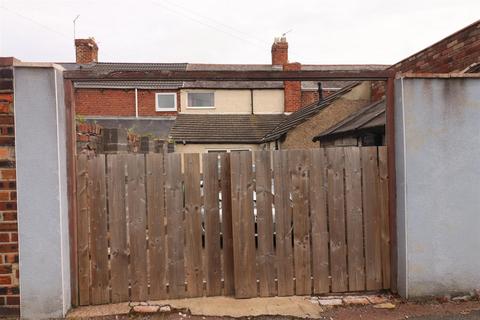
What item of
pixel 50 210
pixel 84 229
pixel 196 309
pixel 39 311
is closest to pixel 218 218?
pixel 196 309

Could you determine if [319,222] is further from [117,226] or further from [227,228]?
[117,226]

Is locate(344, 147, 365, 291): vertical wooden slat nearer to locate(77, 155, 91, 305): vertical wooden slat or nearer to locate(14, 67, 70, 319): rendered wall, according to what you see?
locate(77, 155, 91, 305): vertical wooden slat

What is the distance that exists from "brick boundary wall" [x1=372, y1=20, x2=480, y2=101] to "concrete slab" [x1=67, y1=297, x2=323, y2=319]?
4576 millimetres

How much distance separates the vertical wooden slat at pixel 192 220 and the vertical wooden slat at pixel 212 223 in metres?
0.07

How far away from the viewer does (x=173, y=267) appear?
3863 mm

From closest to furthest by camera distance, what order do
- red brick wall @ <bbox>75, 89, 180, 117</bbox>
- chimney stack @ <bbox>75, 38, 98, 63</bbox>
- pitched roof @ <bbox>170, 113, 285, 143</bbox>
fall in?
pitched roof @ <bbox>170, 113, 285, 143</bbox>, red brick wall @ <bbox>75, 89, 180, 117</bbox>, chimney stack @ <bbox>75, 38, 98, 63</bbox>

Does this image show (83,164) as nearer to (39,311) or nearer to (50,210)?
(50,210)

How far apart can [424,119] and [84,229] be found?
3518 millimetres

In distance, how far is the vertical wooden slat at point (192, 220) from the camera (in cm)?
386

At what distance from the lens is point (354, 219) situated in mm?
4016

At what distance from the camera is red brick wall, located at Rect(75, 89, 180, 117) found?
2077 cm

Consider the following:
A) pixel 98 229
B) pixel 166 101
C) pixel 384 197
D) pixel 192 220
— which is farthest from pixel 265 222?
pixel 166 101

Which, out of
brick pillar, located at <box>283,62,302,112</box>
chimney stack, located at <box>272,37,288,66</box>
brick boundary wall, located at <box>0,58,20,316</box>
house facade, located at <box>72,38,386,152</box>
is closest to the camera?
brick boundary wall, located at <box>0,58,20,316</box>

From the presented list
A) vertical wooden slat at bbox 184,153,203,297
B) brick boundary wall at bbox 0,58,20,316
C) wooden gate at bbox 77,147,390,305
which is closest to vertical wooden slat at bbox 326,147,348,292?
wooden gate at bbox 77,147,390,305
